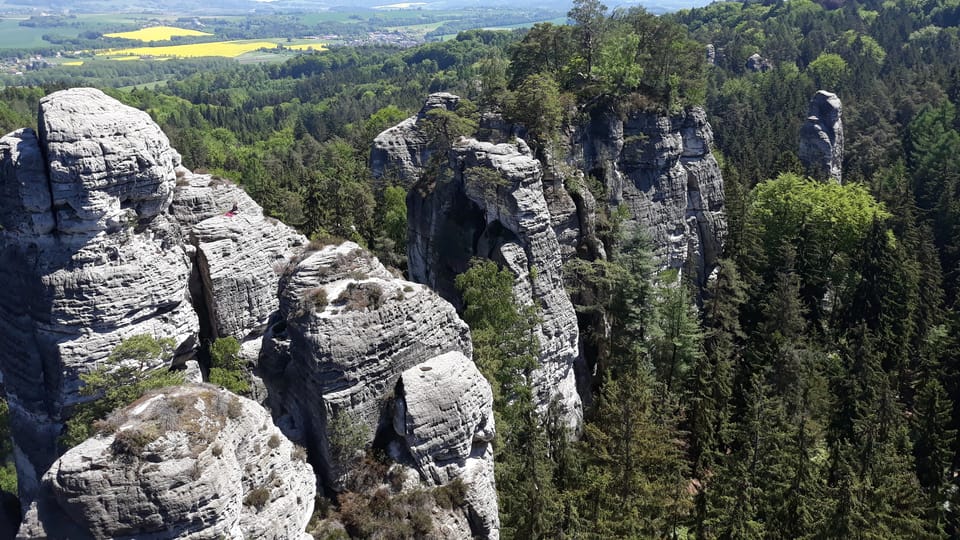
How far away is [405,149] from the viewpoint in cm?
7325

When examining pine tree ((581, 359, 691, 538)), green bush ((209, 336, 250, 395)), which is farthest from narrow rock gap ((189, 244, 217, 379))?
pine tree ((581, 359, 691, 538))

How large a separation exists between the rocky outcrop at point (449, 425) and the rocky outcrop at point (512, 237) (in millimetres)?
12483

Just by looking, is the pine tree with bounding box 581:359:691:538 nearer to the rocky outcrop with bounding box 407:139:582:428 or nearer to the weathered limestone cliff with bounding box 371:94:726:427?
the rocky outcrop with bounding box 407:139:582:428

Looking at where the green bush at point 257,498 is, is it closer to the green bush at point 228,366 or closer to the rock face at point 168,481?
the rock face at point 168,481

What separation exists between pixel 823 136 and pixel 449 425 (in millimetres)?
80012

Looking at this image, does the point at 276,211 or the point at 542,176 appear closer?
the point at 542,176

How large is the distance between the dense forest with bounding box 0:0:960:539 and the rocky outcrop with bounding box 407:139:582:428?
223 centimetres

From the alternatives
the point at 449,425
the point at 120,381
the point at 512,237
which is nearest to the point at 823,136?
the point at 512,237

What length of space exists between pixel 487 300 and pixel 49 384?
66.0ft

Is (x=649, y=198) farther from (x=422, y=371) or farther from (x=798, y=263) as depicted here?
(x=422, y=371)

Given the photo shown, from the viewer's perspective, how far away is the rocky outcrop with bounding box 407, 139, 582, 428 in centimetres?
3906

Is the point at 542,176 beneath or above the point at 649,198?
above

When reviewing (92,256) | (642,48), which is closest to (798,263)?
(642,48)

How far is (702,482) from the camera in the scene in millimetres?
35219
